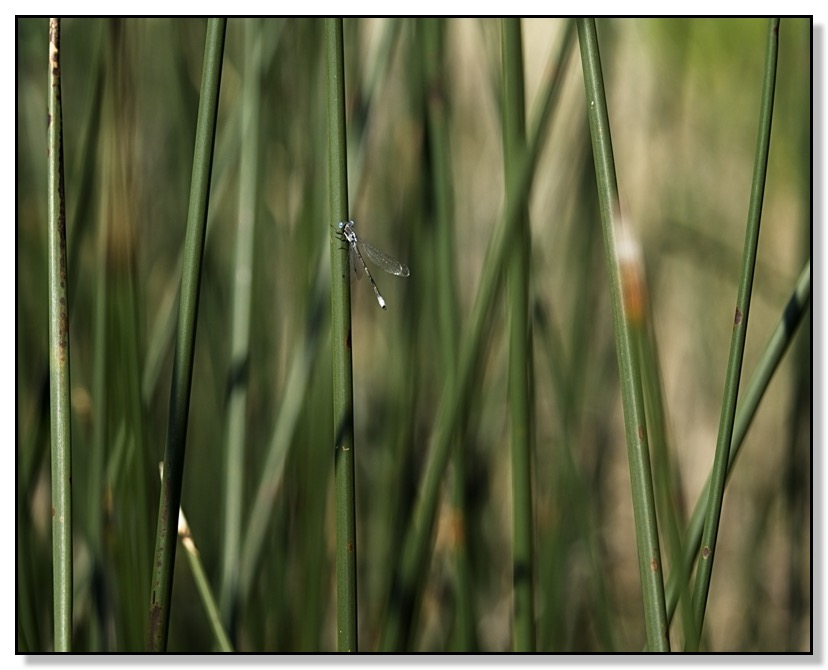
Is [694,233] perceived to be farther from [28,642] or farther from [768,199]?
Answer: [28,642]

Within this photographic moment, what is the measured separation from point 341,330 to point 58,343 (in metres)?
0.19

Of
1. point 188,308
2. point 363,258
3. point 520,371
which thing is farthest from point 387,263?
point 188,308

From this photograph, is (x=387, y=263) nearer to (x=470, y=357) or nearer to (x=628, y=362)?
(x=470, y=357)

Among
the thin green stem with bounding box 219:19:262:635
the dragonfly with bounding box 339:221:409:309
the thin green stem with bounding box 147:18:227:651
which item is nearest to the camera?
the thin green stem with bounding box 147:18:227:651

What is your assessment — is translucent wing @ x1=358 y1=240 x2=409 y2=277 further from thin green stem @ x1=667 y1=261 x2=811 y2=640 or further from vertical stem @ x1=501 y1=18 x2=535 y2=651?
thin green stem @ x1=667 y1=261 x2=811 y2=640

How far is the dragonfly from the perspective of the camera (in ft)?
2.12

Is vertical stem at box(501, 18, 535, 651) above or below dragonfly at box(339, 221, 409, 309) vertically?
below

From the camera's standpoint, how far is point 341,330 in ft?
1.81

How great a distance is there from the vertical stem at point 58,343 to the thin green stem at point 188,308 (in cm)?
7

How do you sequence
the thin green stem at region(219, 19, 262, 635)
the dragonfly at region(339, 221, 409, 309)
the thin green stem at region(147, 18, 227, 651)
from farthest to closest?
the thin green stem at region(219, 19, 262, 635), the dragonfly at region(339, 221, 409, 309), the thin green stem at region(147, 18, 227, 651)

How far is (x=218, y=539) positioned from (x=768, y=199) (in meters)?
0.78

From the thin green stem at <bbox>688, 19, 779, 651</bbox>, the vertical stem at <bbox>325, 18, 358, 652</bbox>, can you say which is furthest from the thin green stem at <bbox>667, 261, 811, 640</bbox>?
the vertical stem at <bbox>325, 18, 358, 652</bbox>

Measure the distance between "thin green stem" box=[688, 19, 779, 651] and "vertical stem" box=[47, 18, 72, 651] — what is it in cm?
45
